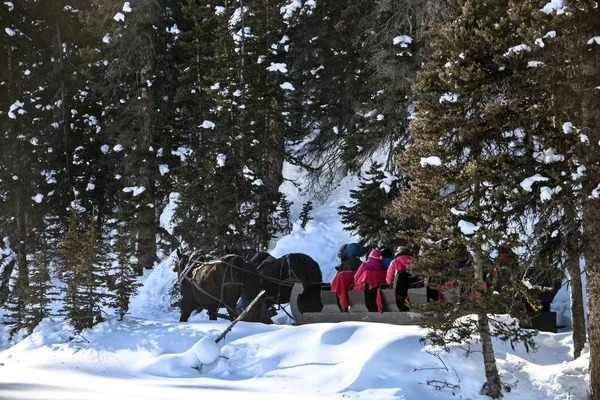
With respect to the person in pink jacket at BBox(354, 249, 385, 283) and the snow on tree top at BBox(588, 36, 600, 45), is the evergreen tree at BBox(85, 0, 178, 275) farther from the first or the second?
the snow on tree top at BBox(588, 36, 600, 45)

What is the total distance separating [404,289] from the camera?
532 inches

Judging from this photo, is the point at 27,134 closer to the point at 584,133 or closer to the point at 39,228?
the point at 39,228

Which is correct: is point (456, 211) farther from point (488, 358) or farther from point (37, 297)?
point (37, 297)

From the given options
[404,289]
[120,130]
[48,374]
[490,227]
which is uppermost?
[120,130]

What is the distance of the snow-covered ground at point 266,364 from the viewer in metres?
10.1

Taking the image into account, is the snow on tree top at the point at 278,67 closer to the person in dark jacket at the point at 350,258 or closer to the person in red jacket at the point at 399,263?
the person in dark jacket at the point at 350,258

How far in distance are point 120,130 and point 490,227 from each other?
22113 millimetres

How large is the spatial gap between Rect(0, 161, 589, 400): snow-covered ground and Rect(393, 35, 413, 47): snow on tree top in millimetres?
7297

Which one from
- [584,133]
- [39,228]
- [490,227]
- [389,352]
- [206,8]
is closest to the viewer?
[584,133]

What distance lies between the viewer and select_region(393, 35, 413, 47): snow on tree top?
18703mm

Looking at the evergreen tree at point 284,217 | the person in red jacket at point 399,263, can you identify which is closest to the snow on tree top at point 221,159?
the evergreen tree at point 284,217

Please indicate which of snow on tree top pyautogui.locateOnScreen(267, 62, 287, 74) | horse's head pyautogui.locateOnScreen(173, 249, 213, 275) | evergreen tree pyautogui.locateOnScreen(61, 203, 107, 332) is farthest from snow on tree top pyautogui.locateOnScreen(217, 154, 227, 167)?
evergreen tree pyautogui.locateOnScreen(61, 203, 107, 332)

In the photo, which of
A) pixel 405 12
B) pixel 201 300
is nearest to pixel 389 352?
pixel 201 300

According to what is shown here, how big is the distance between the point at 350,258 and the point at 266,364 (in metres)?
5.45
